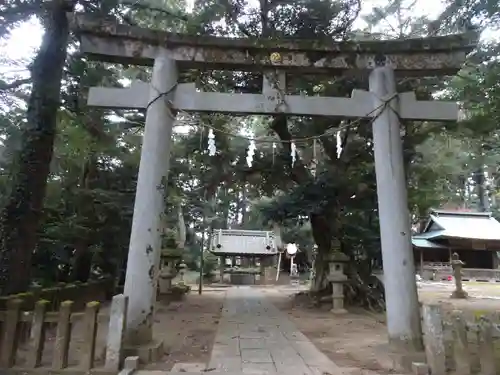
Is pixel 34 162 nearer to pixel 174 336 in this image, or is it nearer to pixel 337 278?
pixel 174 336

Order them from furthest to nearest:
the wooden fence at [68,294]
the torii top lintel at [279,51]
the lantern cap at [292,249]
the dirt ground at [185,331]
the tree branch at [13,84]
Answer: the lantern cap at [292,249], the tree branch at [13,84], the torii top lintel at [279,51], the wooden fence at [68,294], the dirt ground at [185,331]

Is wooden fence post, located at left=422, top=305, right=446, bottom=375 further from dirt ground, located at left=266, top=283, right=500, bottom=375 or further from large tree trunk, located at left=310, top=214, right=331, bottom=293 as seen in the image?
large tree trunk, located at left=310, top=214, right=331, bottom=293

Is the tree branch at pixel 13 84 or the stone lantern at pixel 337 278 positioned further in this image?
the stone lantern at pixel 337 278

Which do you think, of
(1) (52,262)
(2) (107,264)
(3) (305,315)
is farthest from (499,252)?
(1) (52,262)

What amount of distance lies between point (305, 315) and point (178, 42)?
7424 millimetres

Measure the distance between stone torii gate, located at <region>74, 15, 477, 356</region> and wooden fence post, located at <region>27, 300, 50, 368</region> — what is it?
1.32m

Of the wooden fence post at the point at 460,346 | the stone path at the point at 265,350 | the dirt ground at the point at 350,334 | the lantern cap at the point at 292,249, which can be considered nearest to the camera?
the wooden fence post at the point at 460,346

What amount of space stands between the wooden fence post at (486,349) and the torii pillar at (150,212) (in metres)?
3.79

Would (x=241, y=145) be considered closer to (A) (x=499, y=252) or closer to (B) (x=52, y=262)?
(B) (x=52, y=262)

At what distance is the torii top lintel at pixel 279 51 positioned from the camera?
5.65 metres

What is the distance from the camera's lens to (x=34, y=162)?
6344 mm

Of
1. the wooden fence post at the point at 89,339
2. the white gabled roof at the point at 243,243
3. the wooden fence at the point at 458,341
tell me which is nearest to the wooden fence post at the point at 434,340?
the wooden fence at the point at 458,341

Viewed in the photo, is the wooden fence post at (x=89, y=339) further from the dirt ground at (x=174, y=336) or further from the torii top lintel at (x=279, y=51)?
the torii top lintel at (x=279, y=51)

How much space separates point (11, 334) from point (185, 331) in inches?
140
